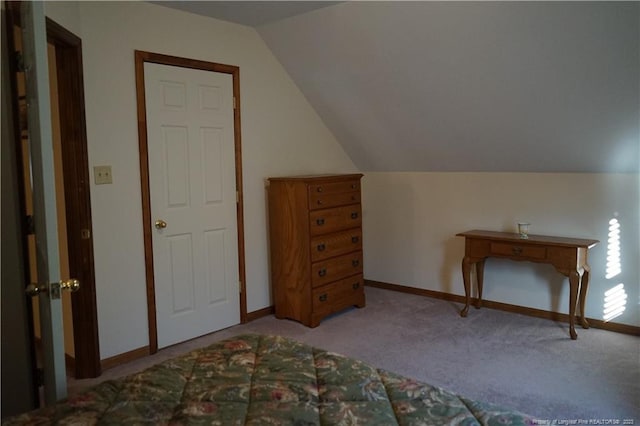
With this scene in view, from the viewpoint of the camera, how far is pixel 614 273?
3695mm

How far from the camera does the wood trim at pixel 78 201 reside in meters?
2.95

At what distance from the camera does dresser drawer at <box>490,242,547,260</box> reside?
12.0ft

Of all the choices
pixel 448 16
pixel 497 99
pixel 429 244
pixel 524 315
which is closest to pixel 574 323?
pixel 524 315

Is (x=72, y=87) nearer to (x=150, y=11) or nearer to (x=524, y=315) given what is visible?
(x=150, y=11)

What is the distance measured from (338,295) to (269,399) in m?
2.63

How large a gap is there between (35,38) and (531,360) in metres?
3.19

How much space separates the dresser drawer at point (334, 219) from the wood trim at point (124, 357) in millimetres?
1460

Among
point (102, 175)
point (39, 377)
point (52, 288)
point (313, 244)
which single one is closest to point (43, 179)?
point (52, 288)

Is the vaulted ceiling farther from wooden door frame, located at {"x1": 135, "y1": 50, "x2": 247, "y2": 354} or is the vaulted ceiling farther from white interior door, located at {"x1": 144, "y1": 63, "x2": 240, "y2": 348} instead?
white interior door, located at {"x1": 144, "y1": 63, "x2": 240, "y2": 348}

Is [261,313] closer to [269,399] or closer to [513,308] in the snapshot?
[513,308]

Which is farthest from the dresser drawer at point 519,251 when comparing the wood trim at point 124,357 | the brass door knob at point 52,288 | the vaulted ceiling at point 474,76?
the brass door knob at point 52,288

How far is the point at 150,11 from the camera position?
11.0 ft

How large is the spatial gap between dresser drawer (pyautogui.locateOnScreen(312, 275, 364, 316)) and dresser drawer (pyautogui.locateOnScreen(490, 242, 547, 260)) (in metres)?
1.17

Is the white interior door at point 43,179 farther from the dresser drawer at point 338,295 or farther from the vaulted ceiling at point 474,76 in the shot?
the dresser drawer at point 338,295
